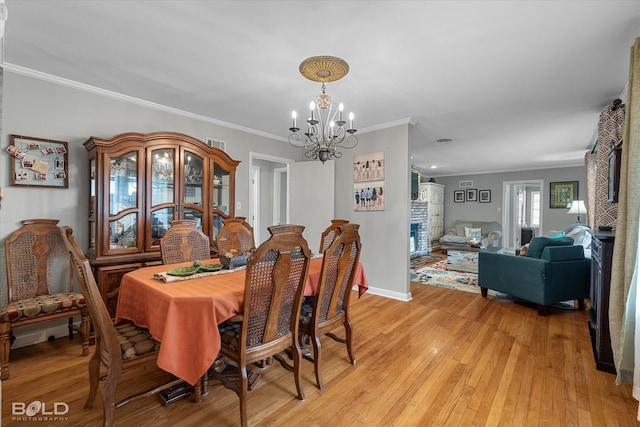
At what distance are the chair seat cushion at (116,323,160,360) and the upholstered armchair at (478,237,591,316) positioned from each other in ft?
12.6

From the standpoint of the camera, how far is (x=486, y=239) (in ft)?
25.8

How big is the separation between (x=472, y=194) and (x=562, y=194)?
6.79 feet

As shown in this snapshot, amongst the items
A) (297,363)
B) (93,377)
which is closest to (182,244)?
(93,377)

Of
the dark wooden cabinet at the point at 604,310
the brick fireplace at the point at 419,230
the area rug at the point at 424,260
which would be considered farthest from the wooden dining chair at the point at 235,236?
the brick fireplace at the point at 419,230

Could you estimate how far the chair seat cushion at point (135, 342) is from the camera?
1549 mm

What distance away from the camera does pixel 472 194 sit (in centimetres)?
867

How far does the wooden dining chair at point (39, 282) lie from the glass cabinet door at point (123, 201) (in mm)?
463

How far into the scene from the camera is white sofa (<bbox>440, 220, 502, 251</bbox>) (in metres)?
7.84

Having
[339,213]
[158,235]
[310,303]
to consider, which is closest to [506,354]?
[310,303]

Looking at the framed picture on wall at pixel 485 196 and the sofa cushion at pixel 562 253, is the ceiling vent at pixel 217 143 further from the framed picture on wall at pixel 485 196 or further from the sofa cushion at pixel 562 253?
the framed picture on wall at pixel 485 196

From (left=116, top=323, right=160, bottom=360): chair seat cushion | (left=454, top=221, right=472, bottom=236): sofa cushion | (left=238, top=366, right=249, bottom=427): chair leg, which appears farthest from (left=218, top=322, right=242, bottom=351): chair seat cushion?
(left=454, top=221, right=472, bottom=236): sofa cushion

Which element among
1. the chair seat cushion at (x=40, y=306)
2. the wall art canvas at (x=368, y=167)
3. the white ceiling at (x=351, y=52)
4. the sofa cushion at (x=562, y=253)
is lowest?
the chair seat cushion at (x=40, y=306)

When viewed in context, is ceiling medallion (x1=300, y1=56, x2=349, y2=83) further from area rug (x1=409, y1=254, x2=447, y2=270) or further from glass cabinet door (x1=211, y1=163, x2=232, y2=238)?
area rug (x1=409, y1=254, x2=447, y2=270)

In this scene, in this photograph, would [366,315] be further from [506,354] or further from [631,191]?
[631,191]
